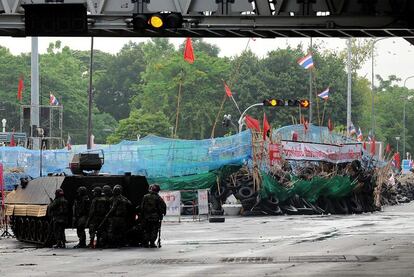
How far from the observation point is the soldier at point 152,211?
26.6 meters

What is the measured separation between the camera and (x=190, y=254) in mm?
24250

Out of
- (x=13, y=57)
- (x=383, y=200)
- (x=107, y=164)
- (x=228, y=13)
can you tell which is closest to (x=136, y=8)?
(x=228, y=13)

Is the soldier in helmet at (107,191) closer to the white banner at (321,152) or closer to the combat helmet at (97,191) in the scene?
the combat helmet at (97,191)

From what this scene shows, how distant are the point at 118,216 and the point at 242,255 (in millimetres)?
4284

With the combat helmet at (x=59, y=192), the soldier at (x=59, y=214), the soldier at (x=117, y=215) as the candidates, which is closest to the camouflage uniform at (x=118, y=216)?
the soldier at (x=117, y=215)

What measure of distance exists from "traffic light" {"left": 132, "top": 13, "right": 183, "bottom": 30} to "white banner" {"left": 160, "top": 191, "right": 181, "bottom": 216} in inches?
767

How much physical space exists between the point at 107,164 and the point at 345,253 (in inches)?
853

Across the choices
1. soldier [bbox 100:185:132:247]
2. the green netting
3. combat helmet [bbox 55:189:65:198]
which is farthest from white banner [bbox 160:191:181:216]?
soldier [bbox 100:185:132:247]

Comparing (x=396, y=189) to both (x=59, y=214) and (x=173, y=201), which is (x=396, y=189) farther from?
(x=59, y=214)

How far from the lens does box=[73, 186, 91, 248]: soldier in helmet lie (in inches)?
1070

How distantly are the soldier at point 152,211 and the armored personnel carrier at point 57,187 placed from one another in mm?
1898

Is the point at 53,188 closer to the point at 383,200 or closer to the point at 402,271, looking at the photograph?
the point at 402,271

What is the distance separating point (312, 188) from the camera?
162 ft

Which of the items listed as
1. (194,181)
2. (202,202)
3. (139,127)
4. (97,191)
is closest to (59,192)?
(97,191)
